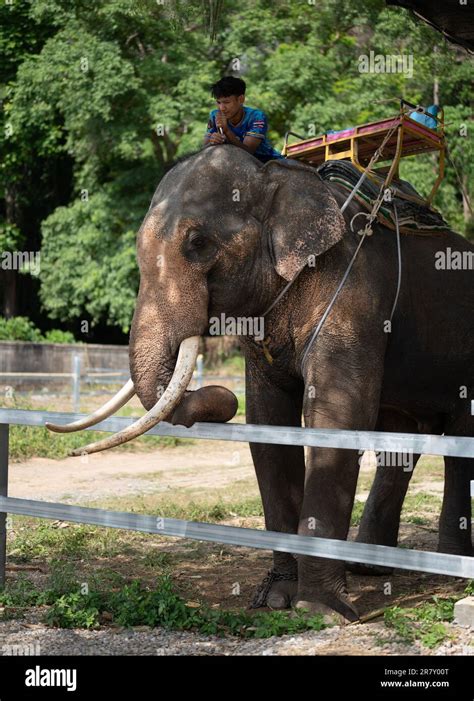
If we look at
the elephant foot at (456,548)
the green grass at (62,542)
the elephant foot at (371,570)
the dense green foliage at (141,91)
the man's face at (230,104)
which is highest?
the dense green foliage at (141,91)

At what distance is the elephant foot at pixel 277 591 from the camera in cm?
539

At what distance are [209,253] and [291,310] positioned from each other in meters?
0.61

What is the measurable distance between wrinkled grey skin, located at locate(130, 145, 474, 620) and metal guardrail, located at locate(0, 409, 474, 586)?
398 millimetres

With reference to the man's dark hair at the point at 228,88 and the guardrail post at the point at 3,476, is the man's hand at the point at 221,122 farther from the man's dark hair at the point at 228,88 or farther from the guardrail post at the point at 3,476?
the guardrail post at the point at 3,476

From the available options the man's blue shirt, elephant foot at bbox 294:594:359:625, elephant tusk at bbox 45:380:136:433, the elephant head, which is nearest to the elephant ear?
the elephant head

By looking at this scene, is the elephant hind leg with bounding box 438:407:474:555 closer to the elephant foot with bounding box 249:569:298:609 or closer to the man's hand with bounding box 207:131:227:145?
the elephant foot with bounding box 249:569:298:609

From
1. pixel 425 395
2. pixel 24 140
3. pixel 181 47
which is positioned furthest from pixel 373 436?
pixel 24 140

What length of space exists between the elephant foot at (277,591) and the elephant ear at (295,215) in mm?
1761

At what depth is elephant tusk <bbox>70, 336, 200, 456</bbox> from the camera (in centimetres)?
450

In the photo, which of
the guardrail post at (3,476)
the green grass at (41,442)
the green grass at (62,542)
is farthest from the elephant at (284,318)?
the green grass at (41,442)

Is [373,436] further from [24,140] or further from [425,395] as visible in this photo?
[24,140]

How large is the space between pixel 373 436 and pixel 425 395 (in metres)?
2.18

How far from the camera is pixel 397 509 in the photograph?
680cm

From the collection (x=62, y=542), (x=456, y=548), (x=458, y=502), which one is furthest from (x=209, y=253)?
(x=62, y=542)
